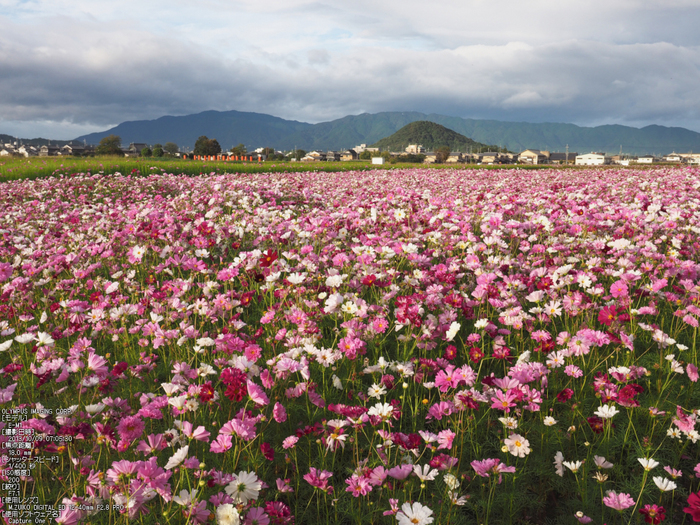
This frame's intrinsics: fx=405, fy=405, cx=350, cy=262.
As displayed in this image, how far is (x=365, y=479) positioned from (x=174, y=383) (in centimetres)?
118

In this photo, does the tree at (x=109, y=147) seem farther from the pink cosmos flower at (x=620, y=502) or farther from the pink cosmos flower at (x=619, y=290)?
the pink cosmos flower at (x=620, y=502)

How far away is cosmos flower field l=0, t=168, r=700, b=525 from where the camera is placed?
1823mm

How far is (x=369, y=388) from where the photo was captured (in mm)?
2357

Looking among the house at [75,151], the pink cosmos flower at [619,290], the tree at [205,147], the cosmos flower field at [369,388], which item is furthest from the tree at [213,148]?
the pink cosmos flower at [619,290]

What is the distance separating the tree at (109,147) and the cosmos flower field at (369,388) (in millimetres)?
79118

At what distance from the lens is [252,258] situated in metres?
3.96

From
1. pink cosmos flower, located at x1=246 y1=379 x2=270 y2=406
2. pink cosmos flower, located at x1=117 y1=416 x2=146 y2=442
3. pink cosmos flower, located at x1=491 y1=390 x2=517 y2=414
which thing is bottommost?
pink cosmos flower, located at x1=117 y1=416 x2=146 y2=442

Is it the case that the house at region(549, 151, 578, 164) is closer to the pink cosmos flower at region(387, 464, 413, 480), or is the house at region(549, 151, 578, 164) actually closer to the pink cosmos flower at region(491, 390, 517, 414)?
the pink cosmos flower at region(491, 390, 517, 414)

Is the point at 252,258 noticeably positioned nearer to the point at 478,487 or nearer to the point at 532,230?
the point at 478,487

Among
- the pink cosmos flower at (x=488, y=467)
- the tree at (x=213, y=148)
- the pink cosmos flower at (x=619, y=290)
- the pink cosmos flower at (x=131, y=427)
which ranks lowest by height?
the pink cosmos flower at (x=488, y=467)

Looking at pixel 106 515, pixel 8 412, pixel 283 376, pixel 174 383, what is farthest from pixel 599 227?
pixel 8 412

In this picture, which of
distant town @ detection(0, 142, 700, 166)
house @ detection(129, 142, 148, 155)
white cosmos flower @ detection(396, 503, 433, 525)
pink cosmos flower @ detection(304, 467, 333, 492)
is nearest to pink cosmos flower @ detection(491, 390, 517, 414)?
white cosmos flower @ detection(396, 503, 433, 525)

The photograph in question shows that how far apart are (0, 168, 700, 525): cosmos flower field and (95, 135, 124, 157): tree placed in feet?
260

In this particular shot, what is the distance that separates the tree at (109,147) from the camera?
72.1 m
